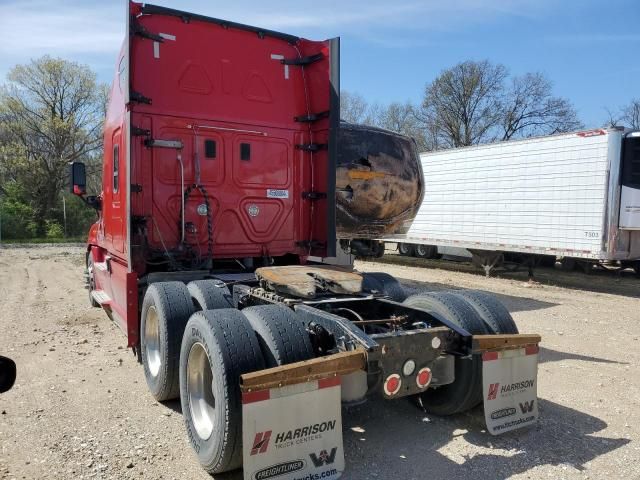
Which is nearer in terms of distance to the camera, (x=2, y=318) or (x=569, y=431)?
(x=569, y=431)

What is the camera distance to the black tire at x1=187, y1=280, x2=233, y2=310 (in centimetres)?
434

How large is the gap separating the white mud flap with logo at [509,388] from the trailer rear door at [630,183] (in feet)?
31.0

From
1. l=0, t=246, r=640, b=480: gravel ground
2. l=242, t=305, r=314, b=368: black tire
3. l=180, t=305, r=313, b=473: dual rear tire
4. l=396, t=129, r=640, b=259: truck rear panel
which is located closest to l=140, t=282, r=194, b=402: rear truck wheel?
l=0, t=246, r=640, b=480: gravel ground

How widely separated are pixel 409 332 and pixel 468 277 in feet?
39.6

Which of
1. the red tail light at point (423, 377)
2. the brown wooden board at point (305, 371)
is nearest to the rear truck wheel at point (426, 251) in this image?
the red tail light at point (423, 377)

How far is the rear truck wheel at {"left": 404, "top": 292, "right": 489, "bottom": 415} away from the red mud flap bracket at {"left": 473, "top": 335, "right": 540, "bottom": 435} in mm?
189

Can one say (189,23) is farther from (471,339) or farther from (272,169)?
(471,339)

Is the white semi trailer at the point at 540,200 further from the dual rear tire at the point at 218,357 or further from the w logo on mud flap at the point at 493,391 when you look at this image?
the dual rear tire at the point at 218,357

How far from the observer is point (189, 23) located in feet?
18.6

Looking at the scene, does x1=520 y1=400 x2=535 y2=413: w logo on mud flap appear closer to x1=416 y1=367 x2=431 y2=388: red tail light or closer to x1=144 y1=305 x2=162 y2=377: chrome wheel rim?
x1=416 y1=367 x2=431 y2=388: red tail light

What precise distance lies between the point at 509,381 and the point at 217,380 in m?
2.03

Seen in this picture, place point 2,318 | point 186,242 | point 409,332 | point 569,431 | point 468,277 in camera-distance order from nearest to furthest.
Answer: point 409,332 < point 569,431 < point 186,242 < point 2,318 < point 468,277

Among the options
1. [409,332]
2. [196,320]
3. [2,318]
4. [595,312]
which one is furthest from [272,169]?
[595,312]

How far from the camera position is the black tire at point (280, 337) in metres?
3.22
